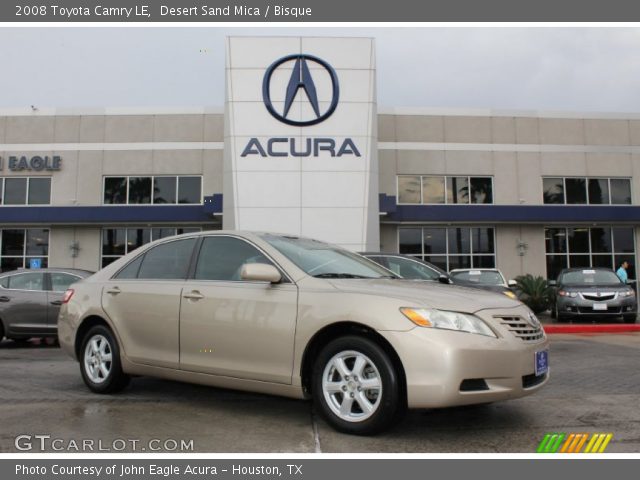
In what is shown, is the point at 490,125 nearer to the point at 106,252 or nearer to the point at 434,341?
the point at 106,252

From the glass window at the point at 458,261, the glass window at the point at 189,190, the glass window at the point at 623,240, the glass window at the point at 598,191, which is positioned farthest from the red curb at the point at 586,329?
the glass window at the point at 189,190

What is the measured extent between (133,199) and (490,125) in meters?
15.1

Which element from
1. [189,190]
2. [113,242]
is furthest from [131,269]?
[113,242]

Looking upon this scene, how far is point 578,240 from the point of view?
23641mm

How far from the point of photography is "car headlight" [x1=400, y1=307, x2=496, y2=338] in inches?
150

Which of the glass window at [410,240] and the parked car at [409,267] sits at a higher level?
the glass window at [410,240]

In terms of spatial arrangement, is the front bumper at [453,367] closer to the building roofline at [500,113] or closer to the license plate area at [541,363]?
the license plate area at [541,363]

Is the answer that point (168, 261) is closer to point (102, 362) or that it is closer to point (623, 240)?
point (102, 362)

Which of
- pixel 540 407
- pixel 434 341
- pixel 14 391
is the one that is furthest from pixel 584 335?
pixel 14 391

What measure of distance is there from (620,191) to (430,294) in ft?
77.1

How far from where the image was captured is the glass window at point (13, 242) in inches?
914

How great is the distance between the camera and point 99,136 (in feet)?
76.6

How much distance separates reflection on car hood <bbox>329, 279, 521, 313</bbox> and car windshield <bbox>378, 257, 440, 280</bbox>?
5.18 meters

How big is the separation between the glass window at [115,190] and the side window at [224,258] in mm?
19499
